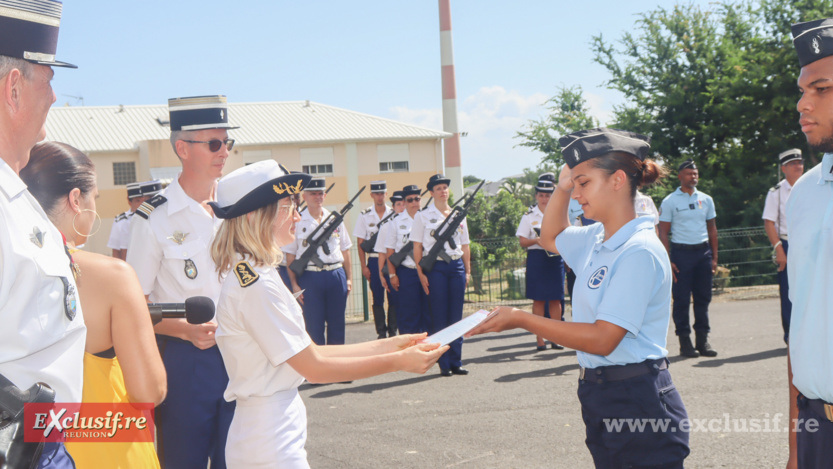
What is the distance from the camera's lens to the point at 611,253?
9.90 feet

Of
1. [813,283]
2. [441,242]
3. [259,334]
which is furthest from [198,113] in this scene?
[441,242]

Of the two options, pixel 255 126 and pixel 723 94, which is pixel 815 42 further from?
pixel 255 126

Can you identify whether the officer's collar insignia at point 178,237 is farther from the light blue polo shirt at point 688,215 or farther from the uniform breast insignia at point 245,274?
the light blue polo shirt at point 688,215

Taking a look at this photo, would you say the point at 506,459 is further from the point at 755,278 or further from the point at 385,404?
the point at 755,278

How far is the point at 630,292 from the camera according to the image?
2859 mm

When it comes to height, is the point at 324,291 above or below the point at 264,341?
below

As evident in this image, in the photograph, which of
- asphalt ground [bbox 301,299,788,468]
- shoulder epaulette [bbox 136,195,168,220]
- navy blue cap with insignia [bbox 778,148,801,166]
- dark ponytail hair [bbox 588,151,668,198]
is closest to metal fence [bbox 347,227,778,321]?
asphalt ground [bbox 301,299,788,468]

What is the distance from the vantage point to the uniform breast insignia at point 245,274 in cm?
279

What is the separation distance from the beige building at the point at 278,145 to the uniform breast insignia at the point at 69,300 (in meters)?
38.3

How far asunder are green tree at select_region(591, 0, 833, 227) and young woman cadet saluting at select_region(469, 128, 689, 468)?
20.5 meters

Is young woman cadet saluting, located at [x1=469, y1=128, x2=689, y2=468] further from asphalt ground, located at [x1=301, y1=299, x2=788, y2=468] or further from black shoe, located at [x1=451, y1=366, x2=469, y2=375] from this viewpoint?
black shoe, located at [x1=451, y1=366, x2=469, y2=375]

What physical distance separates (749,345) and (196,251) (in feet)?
26.7

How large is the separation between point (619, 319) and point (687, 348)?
672 cm

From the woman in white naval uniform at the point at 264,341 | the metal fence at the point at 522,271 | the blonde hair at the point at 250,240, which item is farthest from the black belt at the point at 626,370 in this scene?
the metal fence at the point at 522,271
